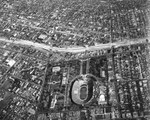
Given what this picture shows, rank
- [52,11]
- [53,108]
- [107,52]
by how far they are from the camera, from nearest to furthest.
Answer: [53,108]
[107,52]
[52,11]

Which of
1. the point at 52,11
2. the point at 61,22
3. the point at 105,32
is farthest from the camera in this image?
the point at 52,11

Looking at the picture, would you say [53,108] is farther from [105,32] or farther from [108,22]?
[108,22]

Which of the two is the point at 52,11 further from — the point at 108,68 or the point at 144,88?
the point at 144,88

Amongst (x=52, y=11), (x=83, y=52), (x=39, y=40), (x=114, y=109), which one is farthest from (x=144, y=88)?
(x=52, y=11)

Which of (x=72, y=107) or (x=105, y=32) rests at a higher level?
(x=105, y=32)

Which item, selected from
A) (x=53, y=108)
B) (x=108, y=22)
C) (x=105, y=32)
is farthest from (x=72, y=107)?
(x=108, y=22)

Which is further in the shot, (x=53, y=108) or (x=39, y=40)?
(x=39, y=40)
